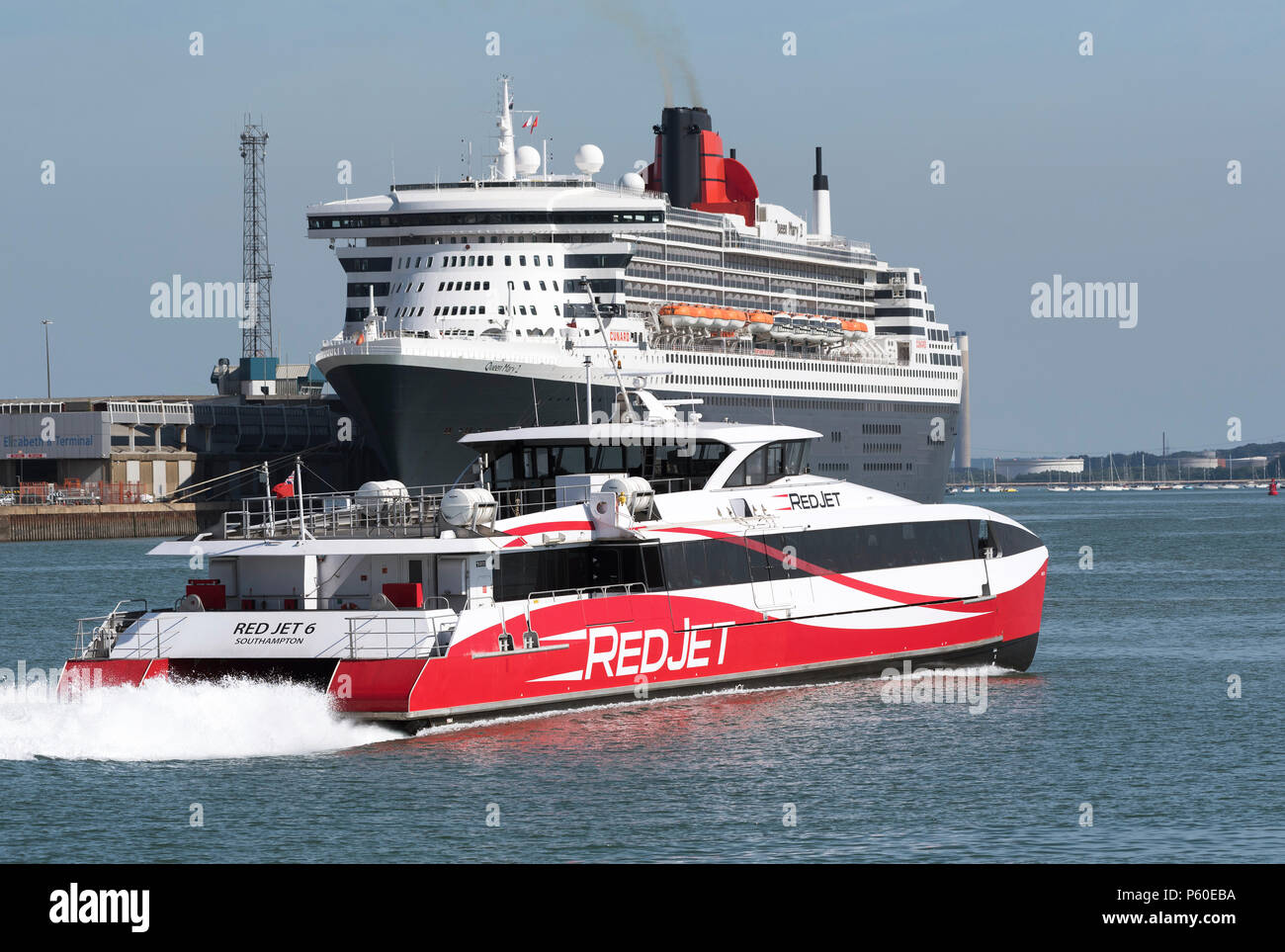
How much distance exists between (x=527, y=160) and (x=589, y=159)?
336cm

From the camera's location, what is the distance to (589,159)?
3314 inches

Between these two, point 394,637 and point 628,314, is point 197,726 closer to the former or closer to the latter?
point 394,637

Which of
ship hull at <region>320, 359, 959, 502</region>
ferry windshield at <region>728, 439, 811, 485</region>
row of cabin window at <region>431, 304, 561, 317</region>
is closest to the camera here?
ferry windshield at <region>728, 439, 811, 485</region>

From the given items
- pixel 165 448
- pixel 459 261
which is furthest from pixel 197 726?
pixel 165 448

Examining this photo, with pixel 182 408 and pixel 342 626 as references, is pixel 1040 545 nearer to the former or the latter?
pixel 342 626

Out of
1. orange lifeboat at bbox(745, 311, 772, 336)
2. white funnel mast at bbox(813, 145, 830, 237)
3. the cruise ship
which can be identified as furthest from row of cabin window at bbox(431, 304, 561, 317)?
white funnel mast at bbox(813, 145, 830, 237)

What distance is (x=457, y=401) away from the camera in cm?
6912

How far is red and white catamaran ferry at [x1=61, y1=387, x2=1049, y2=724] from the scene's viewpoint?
22859 millimetres

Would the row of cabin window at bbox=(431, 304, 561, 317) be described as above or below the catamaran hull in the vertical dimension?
above

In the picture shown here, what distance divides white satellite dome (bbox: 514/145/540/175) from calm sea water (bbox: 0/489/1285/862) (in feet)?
183

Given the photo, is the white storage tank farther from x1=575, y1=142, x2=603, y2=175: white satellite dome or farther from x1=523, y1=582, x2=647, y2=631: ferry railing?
x1=575, y1=142, x2=603, y2=175: white satellite dome

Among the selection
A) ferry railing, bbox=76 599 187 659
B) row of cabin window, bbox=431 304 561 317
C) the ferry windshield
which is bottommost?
ferry railing, bbox=76 599 187 659
